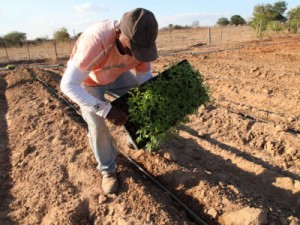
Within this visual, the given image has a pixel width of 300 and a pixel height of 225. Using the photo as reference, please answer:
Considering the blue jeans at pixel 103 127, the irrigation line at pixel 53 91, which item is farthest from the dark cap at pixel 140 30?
the irrigation line at pixel 53 91

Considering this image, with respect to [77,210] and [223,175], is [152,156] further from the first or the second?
[77,210]

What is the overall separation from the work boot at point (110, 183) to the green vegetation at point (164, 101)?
18.7 inches

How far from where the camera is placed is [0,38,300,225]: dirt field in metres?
3.51

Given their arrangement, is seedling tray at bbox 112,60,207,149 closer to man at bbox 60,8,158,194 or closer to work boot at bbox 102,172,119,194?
man at bbox 60,8,158,194

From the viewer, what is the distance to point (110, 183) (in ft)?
12.5

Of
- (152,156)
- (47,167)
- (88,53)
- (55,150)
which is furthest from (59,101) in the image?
(88,53)

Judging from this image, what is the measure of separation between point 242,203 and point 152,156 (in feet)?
4.78

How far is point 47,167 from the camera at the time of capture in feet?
15.5

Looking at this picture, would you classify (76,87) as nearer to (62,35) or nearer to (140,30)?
(140,30)

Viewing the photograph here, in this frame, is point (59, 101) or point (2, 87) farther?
point (2, 87)

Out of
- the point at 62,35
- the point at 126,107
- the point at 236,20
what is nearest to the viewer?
the point at 126,107

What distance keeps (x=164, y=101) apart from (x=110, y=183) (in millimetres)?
1024

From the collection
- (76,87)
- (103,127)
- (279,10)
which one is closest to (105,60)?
(76,87)

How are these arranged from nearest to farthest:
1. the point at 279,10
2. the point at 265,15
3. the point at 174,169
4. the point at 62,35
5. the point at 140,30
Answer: the point at 140,30 → the point at 174,169 → the point at 265,15 → the point at 279,10 → the point at 62,35
